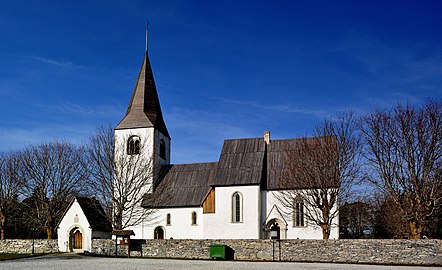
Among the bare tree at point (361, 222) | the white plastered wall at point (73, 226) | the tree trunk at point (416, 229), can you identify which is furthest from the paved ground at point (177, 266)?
the bare tree at point (361, 222)

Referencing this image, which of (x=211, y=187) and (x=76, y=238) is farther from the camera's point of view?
(x=211, y=187)

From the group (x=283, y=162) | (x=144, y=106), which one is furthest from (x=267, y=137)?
(x=144, y=106)

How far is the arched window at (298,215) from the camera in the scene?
143 ft

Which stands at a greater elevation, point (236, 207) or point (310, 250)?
point (236, 207)

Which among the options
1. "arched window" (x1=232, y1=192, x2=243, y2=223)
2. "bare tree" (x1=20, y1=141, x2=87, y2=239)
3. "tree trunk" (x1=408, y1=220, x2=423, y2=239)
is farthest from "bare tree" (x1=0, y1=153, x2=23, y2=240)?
"tree trunk" (x1=408, y1=220, x2=423, y2=239)

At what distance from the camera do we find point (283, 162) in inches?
1842

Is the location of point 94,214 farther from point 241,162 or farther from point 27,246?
point 241,162

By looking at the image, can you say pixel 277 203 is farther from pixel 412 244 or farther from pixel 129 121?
pixel 129 121

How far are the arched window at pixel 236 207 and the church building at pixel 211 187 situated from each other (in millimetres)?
36

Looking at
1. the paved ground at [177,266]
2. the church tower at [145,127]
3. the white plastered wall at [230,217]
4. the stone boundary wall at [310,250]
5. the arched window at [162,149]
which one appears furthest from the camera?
the arched window at [162,149]

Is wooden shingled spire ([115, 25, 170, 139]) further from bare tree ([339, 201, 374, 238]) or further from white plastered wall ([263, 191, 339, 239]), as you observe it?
bare tree ([339, 201, 374, 238])

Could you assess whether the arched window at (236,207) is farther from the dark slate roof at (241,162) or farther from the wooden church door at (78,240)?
the wooden church door at (78,240)

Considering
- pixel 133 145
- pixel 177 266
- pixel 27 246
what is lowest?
pixel 27 246

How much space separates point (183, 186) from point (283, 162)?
34.8 ft
